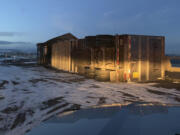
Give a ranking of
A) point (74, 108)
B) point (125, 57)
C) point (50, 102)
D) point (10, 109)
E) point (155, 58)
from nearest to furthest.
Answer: point (10, 109), point (74, 108), point (50, 102), point (125, 57), point (155, 58)

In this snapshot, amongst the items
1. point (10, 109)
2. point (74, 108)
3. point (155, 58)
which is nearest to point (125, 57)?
point (155, 58)

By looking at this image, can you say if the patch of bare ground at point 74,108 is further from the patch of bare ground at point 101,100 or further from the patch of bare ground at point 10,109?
the patch of bare ground at point 10,109

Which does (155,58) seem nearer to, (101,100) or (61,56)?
(101,100)

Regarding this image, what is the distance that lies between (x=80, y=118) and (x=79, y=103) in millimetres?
4191

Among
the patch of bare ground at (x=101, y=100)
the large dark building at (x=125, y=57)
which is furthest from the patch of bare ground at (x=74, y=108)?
the large dark building at (x=125, y=57)

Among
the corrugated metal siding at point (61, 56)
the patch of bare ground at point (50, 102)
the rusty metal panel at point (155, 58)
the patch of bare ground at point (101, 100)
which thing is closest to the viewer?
the patch of bare ground at point (50, 102)

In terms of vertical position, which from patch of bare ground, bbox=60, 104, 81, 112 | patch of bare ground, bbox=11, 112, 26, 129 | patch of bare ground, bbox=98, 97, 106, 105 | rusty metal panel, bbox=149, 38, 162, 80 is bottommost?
patch of bare ground, bbox=11, 112, 26, 129

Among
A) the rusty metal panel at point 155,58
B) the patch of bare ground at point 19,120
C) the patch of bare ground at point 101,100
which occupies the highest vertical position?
the rusty metal panel at point 155,58

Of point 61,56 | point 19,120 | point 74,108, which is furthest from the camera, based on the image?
point 61,56

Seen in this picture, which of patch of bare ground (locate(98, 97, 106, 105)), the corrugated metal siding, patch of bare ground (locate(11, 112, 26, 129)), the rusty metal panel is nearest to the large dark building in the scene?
the rusty metal panel

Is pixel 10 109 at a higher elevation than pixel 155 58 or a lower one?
lower

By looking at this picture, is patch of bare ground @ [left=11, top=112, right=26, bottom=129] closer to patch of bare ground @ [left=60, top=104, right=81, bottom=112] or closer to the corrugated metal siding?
patch of bare ground @ [left=60, top=104, right=81, bottom=112]

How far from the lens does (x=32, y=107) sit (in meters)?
6.05

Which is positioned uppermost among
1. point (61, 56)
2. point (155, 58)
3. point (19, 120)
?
point (61, 56)
